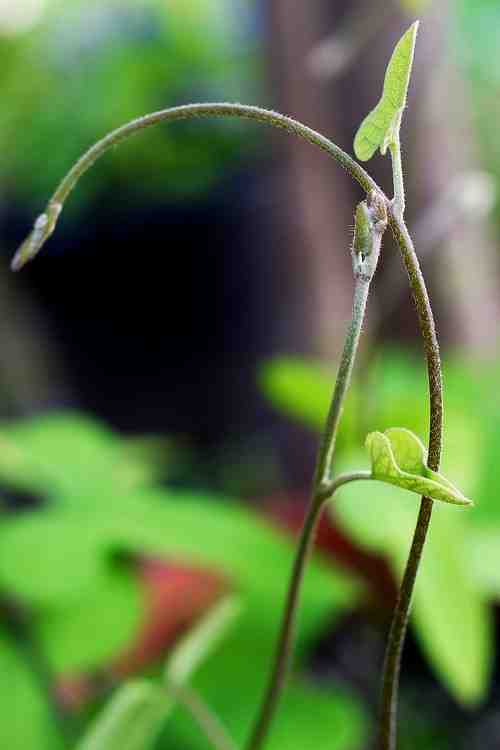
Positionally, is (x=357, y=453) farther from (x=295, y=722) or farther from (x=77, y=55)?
(x=77, y=55)

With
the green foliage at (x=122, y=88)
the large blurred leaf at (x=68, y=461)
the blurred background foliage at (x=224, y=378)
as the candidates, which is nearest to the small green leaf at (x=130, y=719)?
the blurred background foliage at (x=224, y=378)

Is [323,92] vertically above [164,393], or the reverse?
[323,92]

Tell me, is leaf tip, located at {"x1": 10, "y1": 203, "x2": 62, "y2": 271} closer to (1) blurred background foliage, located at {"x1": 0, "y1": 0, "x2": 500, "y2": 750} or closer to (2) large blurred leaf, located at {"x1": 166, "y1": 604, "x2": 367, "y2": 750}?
(1) blurred background foliage, located at {"x1": 0, "y1": 0, "x2": 500, "y2": 750}

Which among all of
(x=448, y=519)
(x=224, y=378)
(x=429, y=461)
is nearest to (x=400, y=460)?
(x=429, y=461)

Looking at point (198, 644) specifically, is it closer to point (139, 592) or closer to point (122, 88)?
point (139, 592)

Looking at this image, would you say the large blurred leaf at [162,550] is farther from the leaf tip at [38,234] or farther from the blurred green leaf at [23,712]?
the leaf tip at [38,234]

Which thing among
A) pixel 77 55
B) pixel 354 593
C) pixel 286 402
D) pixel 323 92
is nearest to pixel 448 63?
→ pixel 323 92
